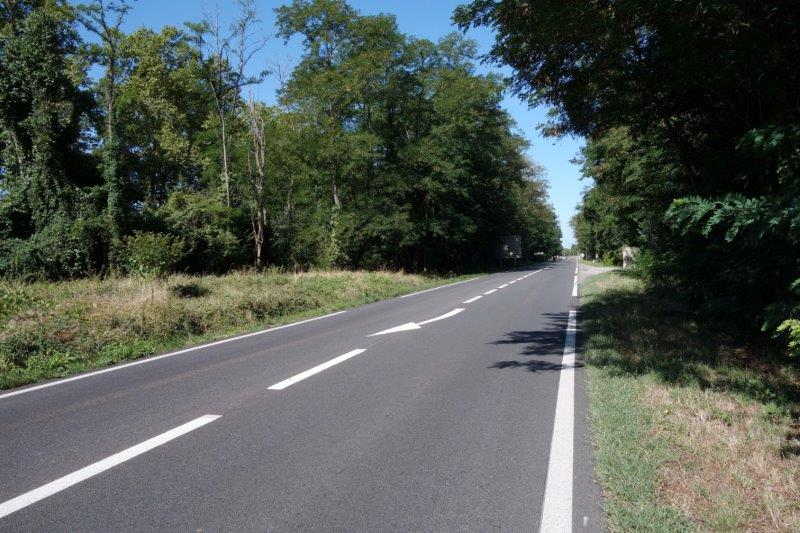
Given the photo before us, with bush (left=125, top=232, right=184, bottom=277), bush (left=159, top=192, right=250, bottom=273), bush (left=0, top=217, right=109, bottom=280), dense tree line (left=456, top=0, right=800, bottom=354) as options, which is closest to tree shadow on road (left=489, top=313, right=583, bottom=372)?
dense tree line (left=456, top=0, right=800, bottom=354)

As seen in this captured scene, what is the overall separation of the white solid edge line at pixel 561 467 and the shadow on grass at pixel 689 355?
1.20m

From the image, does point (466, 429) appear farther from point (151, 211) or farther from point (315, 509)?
point (151, 211)

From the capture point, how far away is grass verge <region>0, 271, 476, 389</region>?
800cm

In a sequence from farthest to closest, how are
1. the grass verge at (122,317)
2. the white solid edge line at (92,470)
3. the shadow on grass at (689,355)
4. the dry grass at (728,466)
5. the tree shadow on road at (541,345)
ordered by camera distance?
1. the grass verge at (122,317)
2. the tree shadow on road at (541,345)
3. the shadow on grass at (689,355)
4. the white solid edge line at (92,470)
5. the dry grass at (728,466)

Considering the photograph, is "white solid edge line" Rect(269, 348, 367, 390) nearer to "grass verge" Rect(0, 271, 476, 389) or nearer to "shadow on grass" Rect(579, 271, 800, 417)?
"shadow on grass" Rect(579, 271, 800, 417)

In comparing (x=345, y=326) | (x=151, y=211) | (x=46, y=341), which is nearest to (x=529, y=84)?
(x=345, y=326)

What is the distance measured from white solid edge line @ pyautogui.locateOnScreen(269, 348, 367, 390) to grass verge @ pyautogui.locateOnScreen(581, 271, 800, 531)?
3510 mm

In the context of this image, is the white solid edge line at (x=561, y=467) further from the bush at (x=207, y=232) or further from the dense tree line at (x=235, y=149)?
the bush at (x=207, y=232)

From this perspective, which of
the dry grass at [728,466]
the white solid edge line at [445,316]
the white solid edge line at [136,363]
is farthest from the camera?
the white solid edge line at [445,316]

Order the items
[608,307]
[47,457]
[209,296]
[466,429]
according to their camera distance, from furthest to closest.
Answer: [209,296] < [608,307] < [466,429] < [47,457]

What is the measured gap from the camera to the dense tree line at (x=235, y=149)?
19797 mm

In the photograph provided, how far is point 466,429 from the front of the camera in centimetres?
434

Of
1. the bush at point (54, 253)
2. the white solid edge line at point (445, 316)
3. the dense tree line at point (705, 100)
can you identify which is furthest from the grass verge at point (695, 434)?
the bush at point (54, 253)

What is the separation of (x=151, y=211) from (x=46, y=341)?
1514 centimetres
